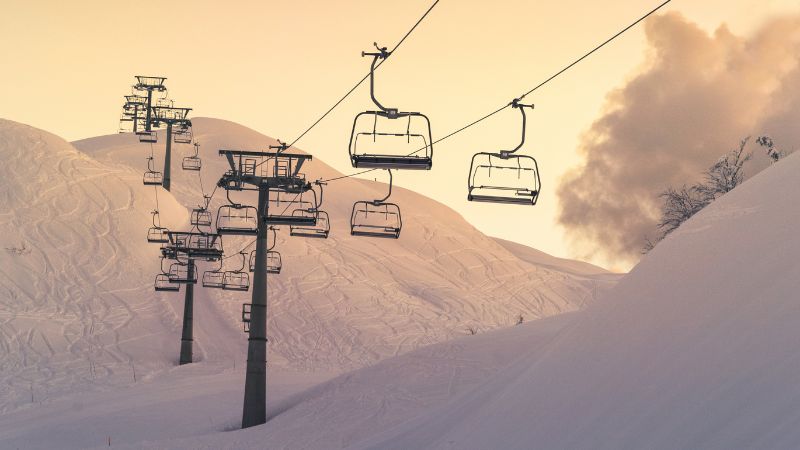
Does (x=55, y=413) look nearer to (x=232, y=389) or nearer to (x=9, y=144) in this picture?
(x=232, y=389)

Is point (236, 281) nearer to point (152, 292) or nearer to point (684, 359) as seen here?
point (152, 292)

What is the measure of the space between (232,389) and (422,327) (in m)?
29.4

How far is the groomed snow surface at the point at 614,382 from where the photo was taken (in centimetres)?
1198

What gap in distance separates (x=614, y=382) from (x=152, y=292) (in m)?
51.0

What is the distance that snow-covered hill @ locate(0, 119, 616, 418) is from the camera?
5288 cm

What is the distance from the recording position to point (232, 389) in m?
36.9

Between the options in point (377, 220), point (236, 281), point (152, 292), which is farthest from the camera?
point (377, 220)

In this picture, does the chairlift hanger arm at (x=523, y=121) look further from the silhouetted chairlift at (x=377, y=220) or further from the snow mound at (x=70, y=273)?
the snow mound at (x=70, y=273)

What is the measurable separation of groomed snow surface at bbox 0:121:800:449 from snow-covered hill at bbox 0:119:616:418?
55.7 feet


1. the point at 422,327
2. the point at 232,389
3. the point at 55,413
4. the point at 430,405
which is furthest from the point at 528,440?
the point at 422,327

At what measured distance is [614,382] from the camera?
14.8 metres

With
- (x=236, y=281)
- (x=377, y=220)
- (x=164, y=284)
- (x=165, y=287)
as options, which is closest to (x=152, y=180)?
(x=236, y=281)

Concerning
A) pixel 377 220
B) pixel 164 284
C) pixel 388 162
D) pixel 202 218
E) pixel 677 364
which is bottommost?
pixel 677 364

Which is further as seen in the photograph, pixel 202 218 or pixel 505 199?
pixel 202 218
